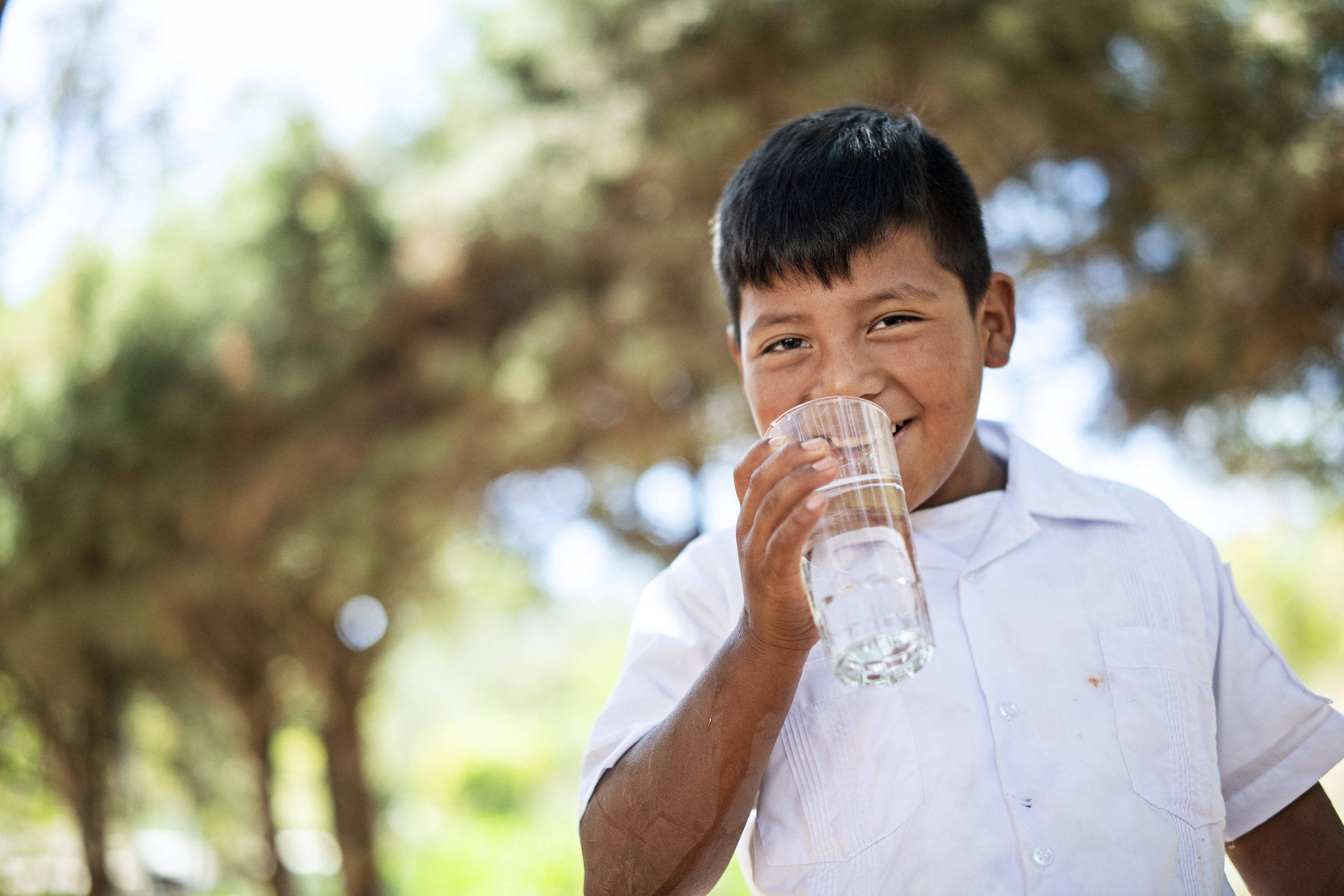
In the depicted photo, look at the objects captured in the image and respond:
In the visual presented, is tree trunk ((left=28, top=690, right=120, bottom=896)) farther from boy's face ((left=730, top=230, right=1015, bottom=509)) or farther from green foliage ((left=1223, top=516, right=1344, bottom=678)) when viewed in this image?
green foliage ((left=1223, top=516, right=1344, bottom=678))

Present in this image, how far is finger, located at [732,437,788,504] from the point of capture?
102cm

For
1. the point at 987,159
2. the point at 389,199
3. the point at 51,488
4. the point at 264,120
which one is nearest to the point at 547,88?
the point at 389,199

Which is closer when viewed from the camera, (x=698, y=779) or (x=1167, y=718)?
(x=698, y=779)

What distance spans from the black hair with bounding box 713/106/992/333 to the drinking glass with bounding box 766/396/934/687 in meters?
0.30

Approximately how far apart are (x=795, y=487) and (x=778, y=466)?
0.10 feet

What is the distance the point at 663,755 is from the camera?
3.76 feet

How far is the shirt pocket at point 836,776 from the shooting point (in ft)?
3.91

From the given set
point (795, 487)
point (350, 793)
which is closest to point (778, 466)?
point (795, 487)

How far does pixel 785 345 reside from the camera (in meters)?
1.27

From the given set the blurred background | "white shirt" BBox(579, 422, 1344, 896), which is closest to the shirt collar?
"white shirt" BBox(579, 422, 1344, 896)

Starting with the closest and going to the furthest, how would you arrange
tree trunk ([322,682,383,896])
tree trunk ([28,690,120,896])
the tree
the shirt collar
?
1. the shirt collar
2. the tree
3. tree trunk ([322,682,383,896])
4. tree trunk ([28,690,120,896])

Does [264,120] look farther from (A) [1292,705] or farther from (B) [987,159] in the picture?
(A) [1292,705]

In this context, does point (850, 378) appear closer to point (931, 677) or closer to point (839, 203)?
point (839, 203)

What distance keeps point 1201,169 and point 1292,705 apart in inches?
136
